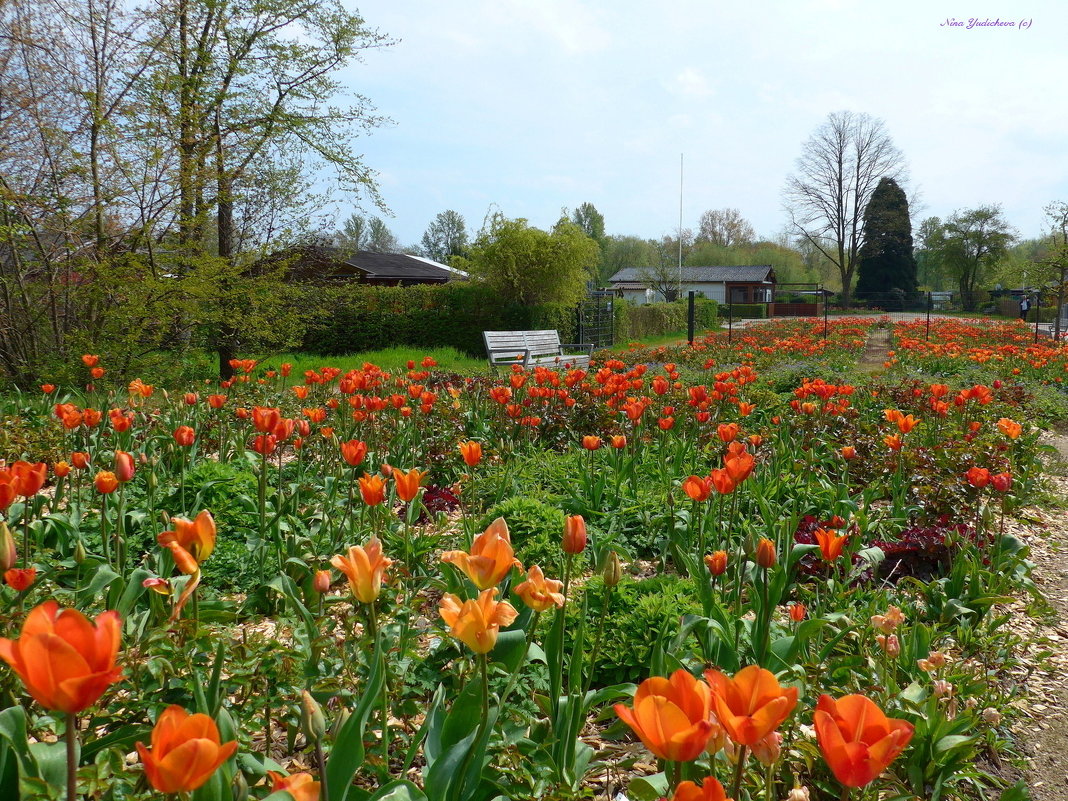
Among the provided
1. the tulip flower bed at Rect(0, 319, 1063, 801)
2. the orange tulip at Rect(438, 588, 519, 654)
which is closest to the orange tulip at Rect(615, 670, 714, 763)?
the tulip flower bed at Rect(0, 319, 1063, 801)

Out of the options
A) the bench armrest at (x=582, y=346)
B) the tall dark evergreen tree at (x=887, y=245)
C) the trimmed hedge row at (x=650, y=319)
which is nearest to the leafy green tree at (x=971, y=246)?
the tall dark evergreen tree at (x=887, y=245)

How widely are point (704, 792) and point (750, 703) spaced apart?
0.13 metres

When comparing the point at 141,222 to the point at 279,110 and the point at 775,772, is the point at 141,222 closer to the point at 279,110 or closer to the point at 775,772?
the point at 279,110

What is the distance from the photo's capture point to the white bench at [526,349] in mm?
10164

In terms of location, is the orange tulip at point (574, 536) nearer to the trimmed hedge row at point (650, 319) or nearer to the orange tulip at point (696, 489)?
the orange tulip at point (696, 489)

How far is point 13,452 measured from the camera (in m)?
4.16

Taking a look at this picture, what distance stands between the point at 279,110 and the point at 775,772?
13.8 meters

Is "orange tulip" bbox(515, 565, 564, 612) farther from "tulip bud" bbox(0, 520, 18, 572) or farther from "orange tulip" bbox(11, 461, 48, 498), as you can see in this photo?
"orange tulip" bbox(11, 461, 48, 498)

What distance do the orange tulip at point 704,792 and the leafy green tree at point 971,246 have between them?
6197cm

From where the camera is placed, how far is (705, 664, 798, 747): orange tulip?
82 centimetres

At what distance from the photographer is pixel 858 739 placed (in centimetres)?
83

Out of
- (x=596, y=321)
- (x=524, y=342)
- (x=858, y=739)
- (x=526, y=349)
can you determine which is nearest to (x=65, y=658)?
(x=858, y=739)

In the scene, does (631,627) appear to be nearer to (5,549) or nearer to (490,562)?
(490,562)

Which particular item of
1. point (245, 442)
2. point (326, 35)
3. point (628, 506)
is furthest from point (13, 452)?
point (326, 35)
